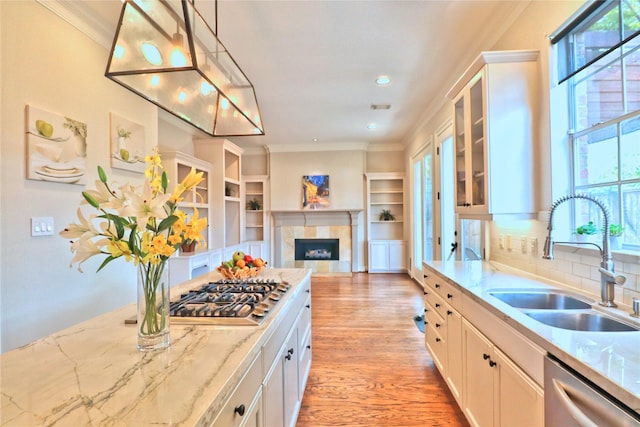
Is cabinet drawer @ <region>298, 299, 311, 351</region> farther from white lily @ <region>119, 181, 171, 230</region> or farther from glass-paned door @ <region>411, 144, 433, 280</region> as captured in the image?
glass-paned door @ <region>411, 144, 433, 280</region>

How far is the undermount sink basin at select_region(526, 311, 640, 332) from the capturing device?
4.35 feet

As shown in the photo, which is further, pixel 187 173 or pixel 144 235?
pixel 187 173

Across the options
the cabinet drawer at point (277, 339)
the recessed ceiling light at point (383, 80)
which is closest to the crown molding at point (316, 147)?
the recessed ceiling light at point (383, 80)

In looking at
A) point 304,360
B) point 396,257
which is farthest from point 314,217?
point 304,360

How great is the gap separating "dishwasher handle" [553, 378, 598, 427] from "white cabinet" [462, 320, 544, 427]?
12 cm

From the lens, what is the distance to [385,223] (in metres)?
7.00

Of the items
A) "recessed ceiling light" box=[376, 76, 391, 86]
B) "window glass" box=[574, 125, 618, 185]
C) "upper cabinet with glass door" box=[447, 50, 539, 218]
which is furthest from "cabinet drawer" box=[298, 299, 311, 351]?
"recessed ceiling light" box=[376, 76, 391, 86]

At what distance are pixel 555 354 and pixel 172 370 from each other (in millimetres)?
1244

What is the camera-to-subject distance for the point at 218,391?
30.5 inches

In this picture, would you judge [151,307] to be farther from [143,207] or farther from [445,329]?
[445,329]

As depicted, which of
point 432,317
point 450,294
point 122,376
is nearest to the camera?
point 122,376

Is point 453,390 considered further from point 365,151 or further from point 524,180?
point 365,151

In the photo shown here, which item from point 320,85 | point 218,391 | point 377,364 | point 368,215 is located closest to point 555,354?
point 218,391

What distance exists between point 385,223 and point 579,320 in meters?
5.60
